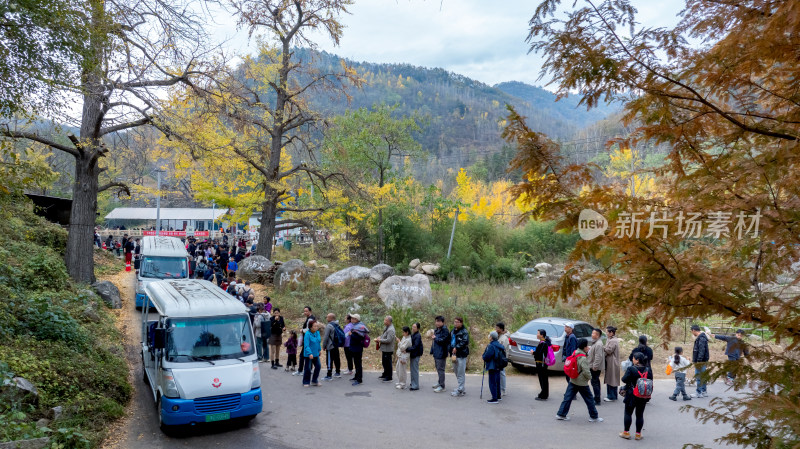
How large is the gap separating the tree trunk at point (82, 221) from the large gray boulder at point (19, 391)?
1073 centimetres

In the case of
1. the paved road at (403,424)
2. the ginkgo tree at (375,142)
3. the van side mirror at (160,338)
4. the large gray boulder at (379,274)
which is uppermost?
the ginkgo tree at (375,142)

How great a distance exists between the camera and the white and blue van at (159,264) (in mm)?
17672

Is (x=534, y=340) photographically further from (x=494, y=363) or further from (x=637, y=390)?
(x=637, y=390)

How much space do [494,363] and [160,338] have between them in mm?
6470

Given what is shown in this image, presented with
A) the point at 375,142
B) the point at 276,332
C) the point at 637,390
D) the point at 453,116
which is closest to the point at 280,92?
the point at 375,142

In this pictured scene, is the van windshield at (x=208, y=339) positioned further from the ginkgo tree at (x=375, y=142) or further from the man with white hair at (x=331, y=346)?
the ginkgo tree at (x=375, y=142)

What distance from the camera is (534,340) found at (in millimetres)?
12656

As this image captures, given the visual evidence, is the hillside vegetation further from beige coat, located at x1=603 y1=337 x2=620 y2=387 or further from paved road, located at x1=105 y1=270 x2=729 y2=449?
beige coat, located at x1=603 y1=337 x2=620 y2=387

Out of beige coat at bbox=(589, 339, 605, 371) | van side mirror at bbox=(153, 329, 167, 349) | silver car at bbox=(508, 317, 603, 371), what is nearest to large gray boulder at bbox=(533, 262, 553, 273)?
silver car at bbox=(508, 317, 603, 371)


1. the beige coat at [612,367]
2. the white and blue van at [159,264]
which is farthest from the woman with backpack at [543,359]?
the white and blue van at [159,264]

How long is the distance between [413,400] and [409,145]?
21.1m

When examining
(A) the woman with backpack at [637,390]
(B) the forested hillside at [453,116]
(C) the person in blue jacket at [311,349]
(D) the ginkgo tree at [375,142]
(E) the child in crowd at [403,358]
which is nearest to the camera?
(A) the woman with backpack at [637,390]

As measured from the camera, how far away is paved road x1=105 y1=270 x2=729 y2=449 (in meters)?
8.01

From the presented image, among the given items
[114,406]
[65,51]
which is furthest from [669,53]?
[114,406]
